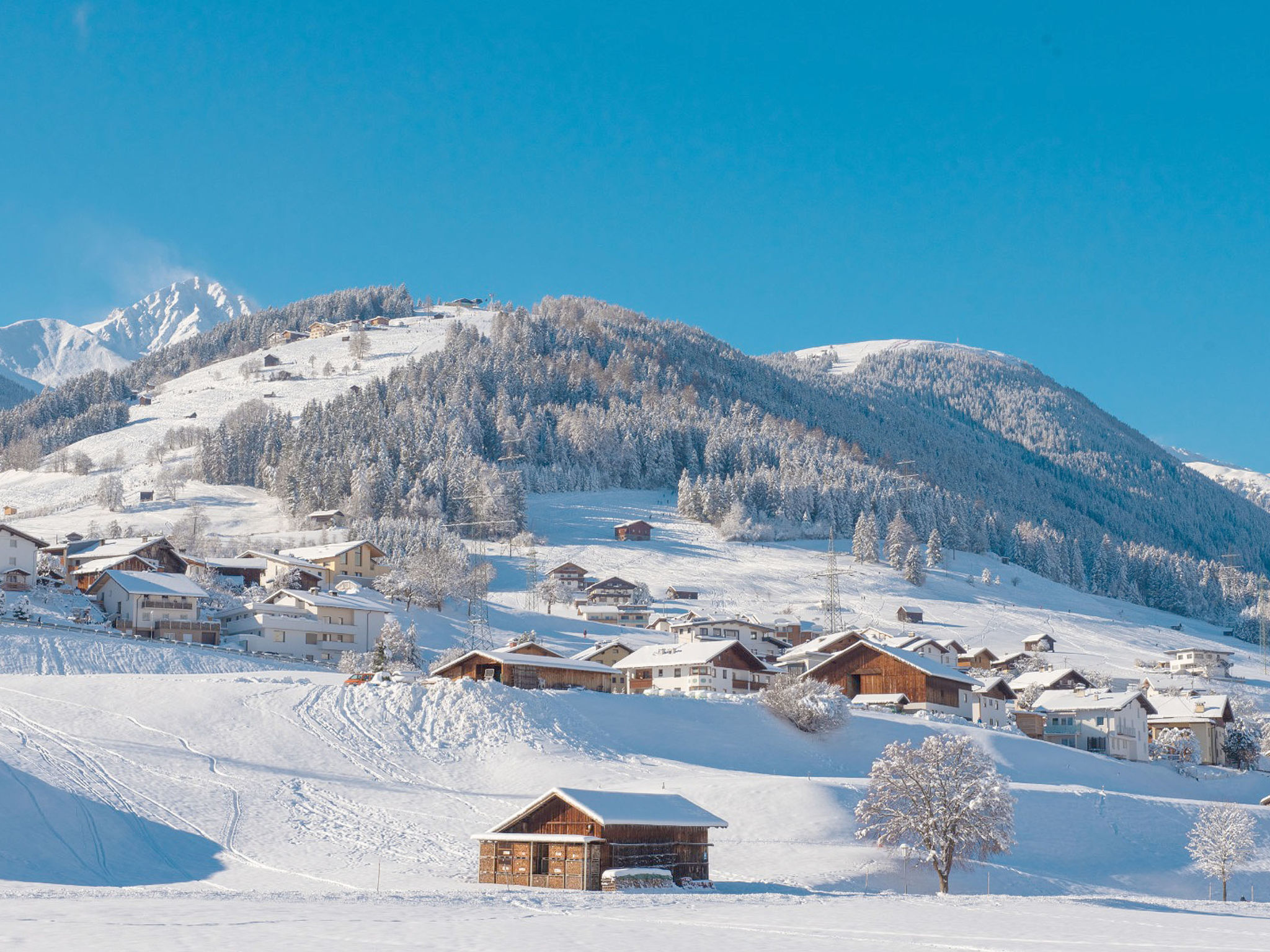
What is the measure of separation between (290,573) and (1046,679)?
59.3 meters

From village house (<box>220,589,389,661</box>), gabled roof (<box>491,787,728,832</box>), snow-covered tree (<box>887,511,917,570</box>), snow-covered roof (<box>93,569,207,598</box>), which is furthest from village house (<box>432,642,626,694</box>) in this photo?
snow-covered tree (<box>887,511,917,570</box>)

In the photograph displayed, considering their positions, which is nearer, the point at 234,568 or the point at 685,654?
the point at 685,654

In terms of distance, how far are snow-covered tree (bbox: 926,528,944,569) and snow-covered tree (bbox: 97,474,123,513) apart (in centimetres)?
9340

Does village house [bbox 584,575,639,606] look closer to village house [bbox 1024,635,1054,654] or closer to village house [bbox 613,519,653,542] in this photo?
village house [bbox 613,519,653,542]

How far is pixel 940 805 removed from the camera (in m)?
46.3

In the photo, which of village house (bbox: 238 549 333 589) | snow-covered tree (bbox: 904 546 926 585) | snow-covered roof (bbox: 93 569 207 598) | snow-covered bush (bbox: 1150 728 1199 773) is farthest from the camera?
snow-covered tree (bbox: 904 546 926 585)

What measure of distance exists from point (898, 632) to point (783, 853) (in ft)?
226

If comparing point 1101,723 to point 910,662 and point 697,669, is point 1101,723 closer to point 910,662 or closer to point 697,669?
point 910,662

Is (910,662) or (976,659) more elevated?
(976,659)

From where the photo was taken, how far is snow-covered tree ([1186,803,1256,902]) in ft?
164

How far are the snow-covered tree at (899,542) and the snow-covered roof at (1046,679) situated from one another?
48055 mm

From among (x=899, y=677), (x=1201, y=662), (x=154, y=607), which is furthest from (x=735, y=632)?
(x=1201, y=662)

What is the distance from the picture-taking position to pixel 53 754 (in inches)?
1932

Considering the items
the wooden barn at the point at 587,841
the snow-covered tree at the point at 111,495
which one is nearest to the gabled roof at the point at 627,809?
the wooden barn at the point at 587,841
